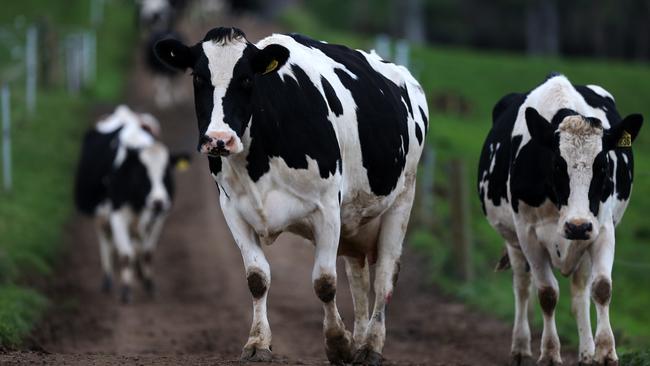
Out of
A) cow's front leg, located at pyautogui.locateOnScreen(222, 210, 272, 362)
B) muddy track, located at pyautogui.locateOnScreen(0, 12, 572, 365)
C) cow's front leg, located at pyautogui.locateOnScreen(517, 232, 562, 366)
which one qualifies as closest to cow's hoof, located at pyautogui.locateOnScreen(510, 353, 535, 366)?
cow's front leg, located at pyautogui.locateOnScreen(517, 232, 562, 366)

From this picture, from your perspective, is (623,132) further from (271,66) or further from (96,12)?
(96,12)

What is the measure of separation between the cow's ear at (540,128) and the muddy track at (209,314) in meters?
2.24

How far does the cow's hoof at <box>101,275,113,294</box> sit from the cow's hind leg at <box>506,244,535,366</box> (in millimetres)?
6863

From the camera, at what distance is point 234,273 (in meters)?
Result: 17.2

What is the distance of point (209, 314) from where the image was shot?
564 inches

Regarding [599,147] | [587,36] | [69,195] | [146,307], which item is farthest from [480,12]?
[599,147]

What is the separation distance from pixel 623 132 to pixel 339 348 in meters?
2.57

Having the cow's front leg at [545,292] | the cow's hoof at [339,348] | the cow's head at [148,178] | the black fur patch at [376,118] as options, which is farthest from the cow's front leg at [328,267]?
the cow's head at [148,178]

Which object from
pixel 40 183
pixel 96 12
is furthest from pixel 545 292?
pixel 96 12

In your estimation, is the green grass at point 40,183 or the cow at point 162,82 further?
the cow at point 162,82

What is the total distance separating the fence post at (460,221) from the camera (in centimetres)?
1593

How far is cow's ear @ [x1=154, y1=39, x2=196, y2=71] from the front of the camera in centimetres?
830

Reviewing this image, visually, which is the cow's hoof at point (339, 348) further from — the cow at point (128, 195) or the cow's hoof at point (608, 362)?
the cow at point (128, 195)

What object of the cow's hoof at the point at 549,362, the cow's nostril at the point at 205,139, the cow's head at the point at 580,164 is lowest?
the cow's hoof at the point at 549,362
